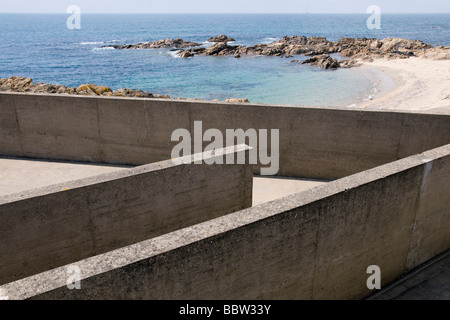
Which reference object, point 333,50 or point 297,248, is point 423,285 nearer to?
point 297,248

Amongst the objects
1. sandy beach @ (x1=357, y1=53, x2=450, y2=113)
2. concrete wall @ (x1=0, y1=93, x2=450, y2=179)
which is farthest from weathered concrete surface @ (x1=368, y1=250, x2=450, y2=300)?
sandy beach @ (x1=357, y1=53, x2=450, y2=113)

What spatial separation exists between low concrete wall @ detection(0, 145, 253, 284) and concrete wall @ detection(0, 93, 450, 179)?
2.16 metres

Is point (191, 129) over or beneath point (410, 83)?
over

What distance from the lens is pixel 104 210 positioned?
470 centimetres

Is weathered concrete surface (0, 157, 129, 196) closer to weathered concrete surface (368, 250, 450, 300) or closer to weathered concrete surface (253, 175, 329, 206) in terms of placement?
weathered concrete surface (253, 175, 329, 206)

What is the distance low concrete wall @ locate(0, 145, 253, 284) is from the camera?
4246 mm

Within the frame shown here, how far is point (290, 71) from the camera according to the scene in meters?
36.8

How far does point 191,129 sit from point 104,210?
11.7ft

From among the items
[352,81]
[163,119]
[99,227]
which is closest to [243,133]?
[163,119]

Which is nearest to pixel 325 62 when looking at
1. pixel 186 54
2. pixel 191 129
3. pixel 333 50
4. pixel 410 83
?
pixel 333 50

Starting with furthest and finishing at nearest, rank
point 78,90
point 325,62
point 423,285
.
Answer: point 325,62 → point 78,90 → point 423,285

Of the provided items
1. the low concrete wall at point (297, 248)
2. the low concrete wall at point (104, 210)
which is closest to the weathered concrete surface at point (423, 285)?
the low concrete wall at point (297, 248)

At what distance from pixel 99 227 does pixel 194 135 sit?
3.62 meters

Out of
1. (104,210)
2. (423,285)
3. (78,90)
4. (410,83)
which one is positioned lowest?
(410,83)
